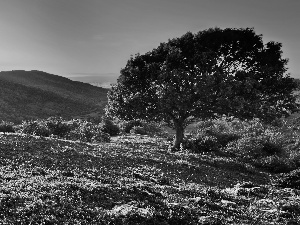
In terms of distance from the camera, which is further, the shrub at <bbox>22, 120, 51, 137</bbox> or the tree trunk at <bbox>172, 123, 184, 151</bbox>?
the shrub at <bbox>22, 120, 51, 137</bbox>

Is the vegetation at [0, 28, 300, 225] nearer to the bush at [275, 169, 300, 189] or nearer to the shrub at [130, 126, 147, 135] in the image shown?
the bush at [275, 169, 300, 189]

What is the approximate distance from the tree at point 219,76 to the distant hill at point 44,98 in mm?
37935

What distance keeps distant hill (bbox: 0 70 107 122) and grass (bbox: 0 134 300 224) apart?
41613 millimetres

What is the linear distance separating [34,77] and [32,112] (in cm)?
4648

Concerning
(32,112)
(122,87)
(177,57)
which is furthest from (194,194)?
(32,112)

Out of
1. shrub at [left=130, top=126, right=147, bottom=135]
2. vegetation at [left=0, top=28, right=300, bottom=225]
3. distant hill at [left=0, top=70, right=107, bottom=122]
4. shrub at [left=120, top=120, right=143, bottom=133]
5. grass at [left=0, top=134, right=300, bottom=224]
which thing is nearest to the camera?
grass at [left=0, top=134, right=300, bottom=224]

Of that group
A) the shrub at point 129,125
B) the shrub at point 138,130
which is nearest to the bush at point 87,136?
the shrub at point 138,130

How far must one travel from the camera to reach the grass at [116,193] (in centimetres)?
863

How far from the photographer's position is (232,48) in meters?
24.6

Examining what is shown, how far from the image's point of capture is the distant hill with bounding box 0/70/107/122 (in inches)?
2504

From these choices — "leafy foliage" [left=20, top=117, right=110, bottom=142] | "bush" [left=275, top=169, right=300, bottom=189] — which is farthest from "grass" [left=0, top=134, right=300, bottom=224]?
"leafy foliage" [left=20, top=117, right=110, bottom=142]

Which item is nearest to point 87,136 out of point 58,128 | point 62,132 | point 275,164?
point 62,132

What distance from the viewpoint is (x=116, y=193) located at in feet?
35.3

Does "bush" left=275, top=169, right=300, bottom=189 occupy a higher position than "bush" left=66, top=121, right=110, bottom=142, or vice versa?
"bush" left=66, top=121, right=110, bottom=142
